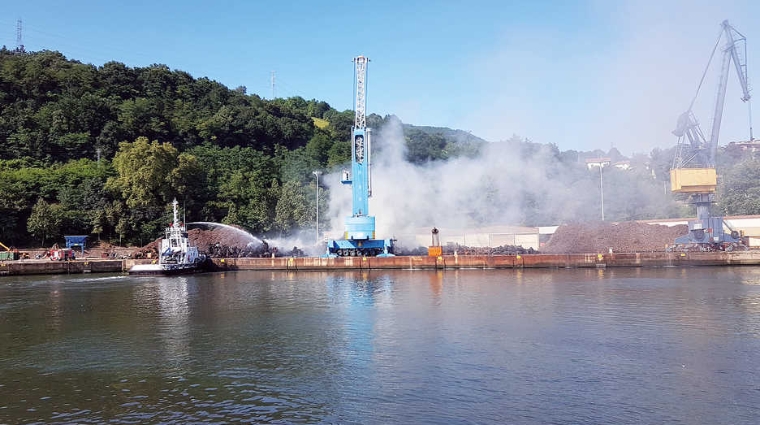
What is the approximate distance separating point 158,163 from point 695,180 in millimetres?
68527

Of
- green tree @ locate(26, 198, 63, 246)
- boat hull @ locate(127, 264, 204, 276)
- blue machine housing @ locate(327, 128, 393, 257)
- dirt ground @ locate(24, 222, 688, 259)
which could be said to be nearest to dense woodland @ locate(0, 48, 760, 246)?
green tree @ locate(26, 198, 63, 246)

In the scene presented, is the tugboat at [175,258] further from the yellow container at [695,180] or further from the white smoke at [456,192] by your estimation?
the yellow container at [695,180]

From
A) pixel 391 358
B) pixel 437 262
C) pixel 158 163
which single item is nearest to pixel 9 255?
pixel 158 163

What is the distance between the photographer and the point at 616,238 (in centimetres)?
6356

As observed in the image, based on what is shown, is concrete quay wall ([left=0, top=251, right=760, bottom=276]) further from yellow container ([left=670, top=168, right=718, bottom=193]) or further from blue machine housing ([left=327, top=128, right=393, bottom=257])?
yellow container ([left=670, top=168, right=718, bottom=193])

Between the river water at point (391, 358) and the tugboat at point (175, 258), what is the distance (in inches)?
757

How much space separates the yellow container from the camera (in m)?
59.0

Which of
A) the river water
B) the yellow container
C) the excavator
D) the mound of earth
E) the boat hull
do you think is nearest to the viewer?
the river water

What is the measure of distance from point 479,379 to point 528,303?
14.6 metres

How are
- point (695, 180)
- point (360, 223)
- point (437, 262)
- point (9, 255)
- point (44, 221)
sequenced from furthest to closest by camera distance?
point (44, 221) < point (9, 255) < point (695, 180) < point (360, 223) < point (437, 262)

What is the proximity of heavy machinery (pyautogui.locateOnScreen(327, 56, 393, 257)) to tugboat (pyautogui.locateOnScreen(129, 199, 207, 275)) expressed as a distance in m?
14.3

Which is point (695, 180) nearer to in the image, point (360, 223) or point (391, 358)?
point (360, 223)

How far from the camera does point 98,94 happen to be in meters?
106

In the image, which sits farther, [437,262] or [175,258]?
[437,262]
